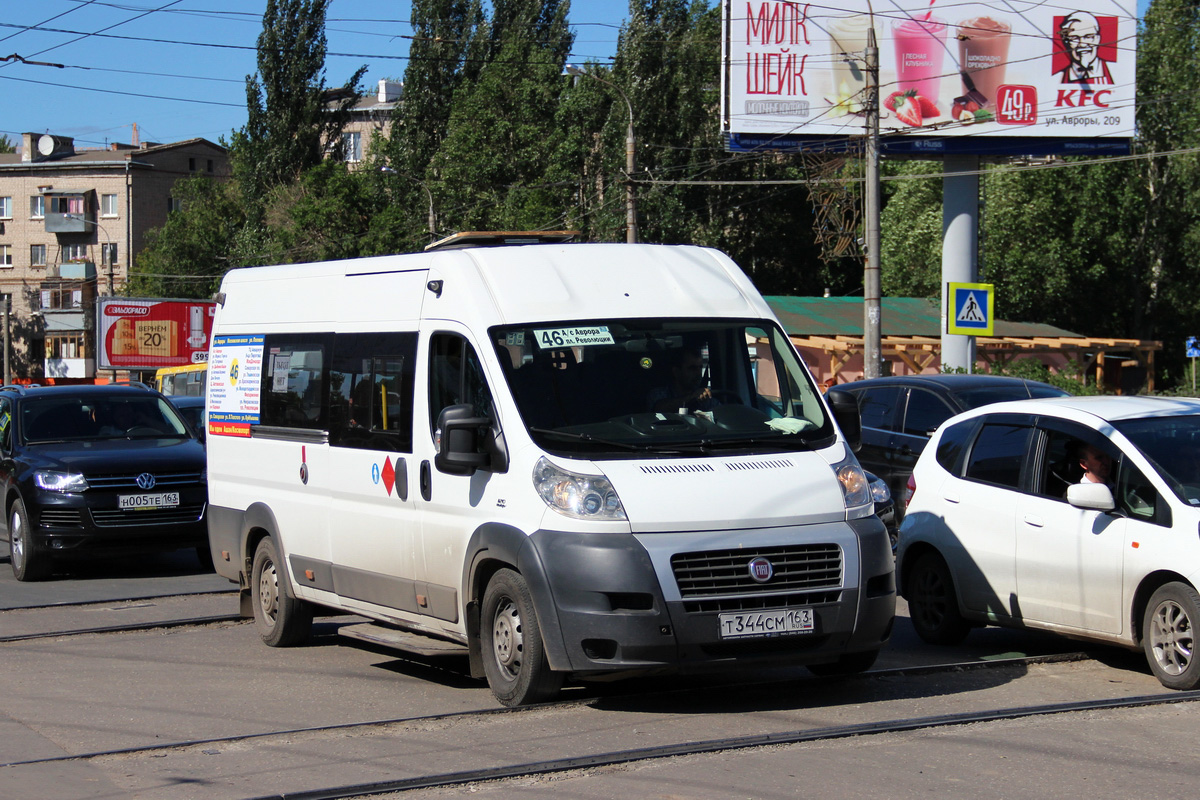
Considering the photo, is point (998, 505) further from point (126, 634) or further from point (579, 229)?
point (579, 229)

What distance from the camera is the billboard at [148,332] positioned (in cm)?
3866

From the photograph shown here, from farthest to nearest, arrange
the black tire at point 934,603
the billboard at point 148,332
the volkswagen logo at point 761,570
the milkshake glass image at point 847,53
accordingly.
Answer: the billboard at point 148,332 → the milkshake glass image at point 847,53 → the black tire at point 934,603 → the volkswagen logo at point 761,570

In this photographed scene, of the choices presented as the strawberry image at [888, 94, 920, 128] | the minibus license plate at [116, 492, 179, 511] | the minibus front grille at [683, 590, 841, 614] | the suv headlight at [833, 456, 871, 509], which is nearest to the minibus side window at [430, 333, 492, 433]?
the minibus front grille at [683, 590, 841, 614]

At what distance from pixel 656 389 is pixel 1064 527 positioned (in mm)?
2527

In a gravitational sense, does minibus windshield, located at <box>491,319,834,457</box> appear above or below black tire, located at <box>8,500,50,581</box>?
above

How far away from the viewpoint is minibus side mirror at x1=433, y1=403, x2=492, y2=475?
23.0ft

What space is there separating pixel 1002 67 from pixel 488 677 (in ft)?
93.9

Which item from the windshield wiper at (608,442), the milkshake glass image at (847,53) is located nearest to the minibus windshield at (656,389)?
the windshield wiper at (608,442)

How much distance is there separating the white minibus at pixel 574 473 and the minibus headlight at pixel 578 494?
0.03 feet

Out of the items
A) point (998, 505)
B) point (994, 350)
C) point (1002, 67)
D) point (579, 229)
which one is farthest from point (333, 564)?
point (579, 229)

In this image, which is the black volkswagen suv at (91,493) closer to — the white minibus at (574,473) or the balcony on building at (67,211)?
the white minibus at (574,473)

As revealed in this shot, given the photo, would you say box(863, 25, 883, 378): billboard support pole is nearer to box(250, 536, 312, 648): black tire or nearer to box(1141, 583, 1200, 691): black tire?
box(250, 536, 312, 648): black tire

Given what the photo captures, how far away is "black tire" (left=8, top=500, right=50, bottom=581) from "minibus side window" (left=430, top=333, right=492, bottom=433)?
7.39 meters

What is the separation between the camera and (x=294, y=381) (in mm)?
9297
